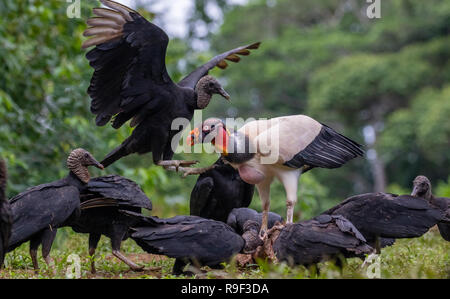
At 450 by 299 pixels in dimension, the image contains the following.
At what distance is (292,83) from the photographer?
22016 millimetres

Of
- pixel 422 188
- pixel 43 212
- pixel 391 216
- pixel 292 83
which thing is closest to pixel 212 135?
pixel 43 212

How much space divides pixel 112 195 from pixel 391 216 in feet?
6.60

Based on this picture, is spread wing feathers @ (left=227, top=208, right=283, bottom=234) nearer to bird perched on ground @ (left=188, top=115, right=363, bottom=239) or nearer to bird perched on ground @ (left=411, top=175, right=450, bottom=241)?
bird perched on ground @ (left=188, top=115, right=363, bottom=239)

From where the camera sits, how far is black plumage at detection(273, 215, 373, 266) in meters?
4.02

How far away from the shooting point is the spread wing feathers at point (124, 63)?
473 centimetres

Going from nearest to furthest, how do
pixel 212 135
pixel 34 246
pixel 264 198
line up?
pixel 34 246, pixel 212 135, pixel 264 198

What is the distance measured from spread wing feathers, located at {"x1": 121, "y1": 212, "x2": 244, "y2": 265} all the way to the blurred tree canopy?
9.16 ft

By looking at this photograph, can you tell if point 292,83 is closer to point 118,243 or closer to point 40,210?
point 118,243

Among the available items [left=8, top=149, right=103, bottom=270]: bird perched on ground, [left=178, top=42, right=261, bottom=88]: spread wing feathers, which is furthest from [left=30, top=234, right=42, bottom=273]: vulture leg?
[left=178, top=42, right=261, bottom=88]: spread wing feathers

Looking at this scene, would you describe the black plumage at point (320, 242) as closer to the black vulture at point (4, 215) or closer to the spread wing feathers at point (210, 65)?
the black vulture at point (4, 215)

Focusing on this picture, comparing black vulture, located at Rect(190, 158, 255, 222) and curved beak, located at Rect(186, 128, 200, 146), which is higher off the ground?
curved beak, located at Rect(186, 128, 200, 146)

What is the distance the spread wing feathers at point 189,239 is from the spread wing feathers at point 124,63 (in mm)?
1178

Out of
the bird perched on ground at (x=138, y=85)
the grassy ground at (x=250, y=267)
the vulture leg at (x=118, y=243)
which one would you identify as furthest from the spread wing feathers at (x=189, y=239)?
the bird perched on ground at (x=138, y=85)
